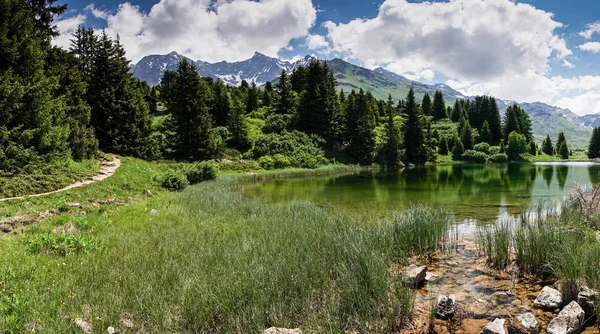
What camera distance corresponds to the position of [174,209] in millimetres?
15602

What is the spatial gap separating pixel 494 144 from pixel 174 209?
4257 inches

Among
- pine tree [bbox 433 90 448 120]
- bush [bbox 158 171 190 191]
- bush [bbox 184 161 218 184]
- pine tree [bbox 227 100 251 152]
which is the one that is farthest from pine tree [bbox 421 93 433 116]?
bush [bbox 158 171 190 191]

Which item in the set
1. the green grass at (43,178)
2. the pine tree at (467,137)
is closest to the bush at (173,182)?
the green grass at (43,178)

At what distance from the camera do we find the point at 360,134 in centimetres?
6369

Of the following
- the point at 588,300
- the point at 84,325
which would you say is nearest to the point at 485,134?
the point at 588,300

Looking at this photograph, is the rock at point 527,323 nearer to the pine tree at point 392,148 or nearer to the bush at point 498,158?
the pine tree at point 392,148

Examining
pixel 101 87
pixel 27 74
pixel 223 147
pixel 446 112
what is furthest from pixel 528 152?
pixel 27 74

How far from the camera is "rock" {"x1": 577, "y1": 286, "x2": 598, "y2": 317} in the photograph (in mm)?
5691

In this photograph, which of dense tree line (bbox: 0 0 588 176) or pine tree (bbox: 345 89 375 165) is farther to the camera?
pine tree (bbox: 345 89 375 165)

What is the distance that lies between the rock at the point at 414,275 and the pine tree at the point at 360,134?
57107 millimetres

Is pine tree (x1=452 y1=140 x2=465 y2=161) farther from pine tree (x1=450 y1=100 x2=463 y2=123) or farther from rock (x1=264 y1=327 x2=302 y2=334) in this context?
rock (x1=264 y1=327 x2=302 y2=334)

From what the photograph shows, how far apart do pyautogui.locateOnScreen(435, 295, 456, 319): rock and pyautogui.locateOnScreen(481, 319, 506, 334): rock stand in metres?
0.71

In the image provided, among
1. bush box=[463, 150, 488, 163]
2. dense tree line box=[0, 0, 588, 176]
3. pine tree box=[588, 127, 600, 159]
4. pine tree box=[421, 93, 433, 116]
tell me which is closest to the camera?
dense tree line box=[0, 0, 588, 176]

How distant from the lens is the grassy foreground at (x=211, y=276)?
17.7 ft
